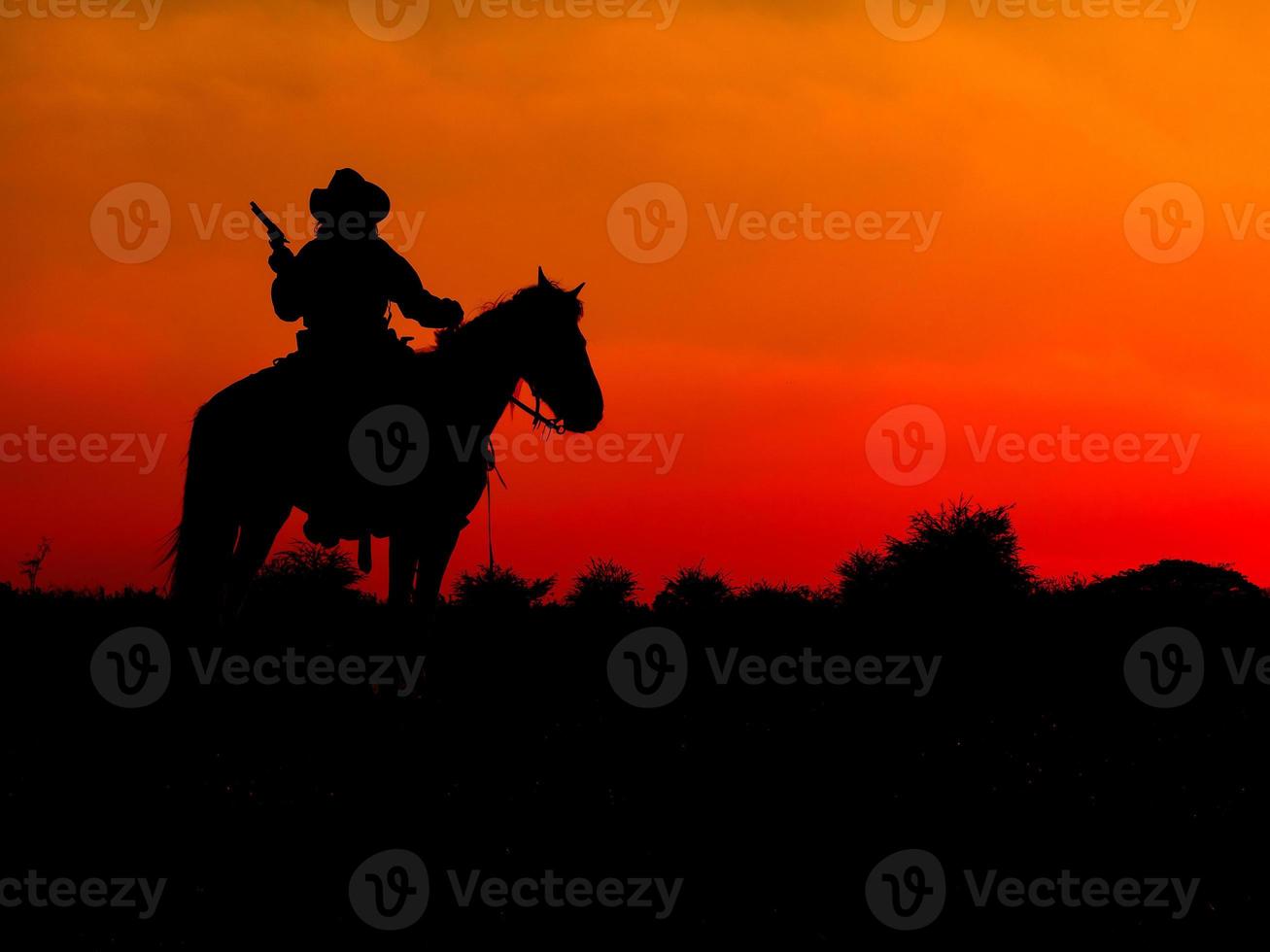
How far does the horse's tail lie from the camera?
12.5 metres

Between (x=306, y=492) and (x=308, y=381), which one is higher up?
(x=308, y=381)

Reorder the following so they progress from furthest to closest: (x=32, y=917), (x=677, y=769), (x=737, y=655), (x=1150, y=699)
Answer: (x=737, y=655) < (x=1150, y=699) < (x=677, y=769) < (x=32, y=917)

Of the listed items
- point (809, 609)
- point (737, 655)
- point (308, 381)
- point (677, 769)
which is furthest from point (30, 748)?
point (809, 609)

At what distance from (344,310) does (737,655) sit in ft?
19.5

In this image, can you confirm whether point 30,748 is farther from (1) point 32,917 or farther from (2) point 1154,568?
(2) point 1154,568

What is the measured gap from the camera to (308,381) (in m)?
12.1

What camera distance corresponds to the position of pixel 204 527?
1256cm
